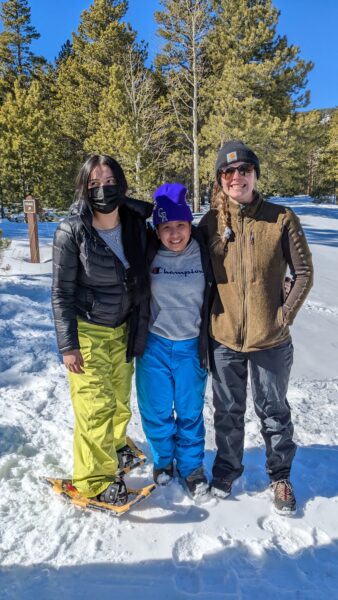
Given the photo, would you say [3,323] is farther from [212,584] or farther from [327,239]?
[327,239]

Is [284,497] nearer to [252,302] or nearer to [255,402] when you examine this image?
[255,402]

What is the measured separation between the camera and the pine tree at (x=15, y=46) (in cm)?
2430

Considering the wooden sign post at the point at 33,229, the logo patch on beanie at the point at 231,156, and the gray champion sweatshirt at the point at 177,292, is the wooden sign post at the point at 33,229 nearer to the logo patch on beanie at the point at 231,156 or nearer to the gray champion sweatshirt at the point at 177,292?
the gray champion sweatshirt at the point at 177,292

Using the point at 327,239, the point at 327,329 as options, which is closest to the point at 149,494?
the point at 327,329

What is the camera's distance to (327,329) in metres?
5.64

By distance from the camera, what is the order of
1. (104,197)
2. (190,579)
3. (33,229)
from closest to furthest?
(190,579), (104,197), (33,229)

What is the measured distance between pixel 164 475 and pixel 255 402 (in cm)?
70

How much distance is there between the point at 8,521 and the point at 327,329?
4.58m

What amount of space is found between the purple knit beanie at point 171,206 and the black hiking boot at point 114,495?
1.45 metres

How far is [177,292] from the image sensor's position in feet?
7.72

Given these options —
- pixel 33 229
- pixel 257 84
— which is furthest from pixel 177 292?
pixel 257 84

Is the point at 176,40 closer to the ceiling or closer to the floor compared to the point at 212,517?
closer to the ceiling

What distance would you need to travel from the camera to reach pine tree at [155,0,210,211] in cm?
2094

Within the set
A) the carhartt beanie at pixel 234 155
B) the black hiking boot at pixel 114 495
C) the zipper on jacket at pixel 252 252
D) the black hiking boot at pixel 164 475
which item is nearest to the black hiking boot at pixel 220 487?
the black hiking boot at pixel 164 475
